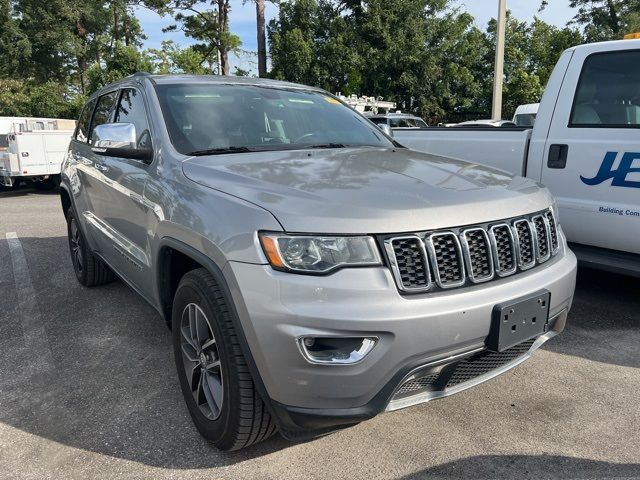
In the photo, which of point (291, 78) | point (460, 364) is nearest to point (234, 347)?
point (460, 364)

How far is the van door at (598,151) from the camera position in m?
3.92

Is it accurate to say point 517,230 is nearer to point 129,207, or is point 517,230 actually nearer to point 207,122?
point 207,122

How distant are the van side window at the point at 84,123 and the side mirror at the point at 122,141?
1.94m

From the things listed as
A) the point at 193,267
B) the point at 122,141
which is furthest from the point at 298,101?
the point at 193,267

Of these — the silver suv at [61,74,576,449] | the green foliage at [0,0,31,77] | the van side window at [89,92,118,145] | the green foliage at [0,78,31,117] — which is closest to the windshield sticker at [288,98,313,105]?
the silver suv at [61,74,576,449]

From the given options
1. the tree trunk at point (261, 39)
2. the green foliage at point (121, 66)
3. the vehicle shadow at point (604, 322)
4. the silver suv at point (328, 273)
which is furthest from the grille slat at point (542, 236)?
the green foliage at point (121, 66)

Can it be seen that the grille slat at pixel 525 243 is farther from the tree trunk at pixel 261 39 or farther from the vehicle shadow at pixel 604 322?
the tree trunk at pixel 261 39

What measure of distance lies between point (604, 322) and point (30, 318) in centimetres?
444

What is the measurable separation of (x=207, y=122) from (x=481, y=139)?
270cm

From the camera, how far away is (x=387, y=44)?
89.5ft

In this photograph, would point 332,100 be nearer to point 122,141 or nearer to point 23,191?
point 122,141

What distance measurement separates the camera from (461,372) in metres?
2.38

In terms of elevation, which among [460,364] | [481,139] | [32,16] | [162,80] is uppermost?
[32,16]

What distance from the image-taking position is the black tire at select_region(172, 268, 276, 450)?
7.48 ft
